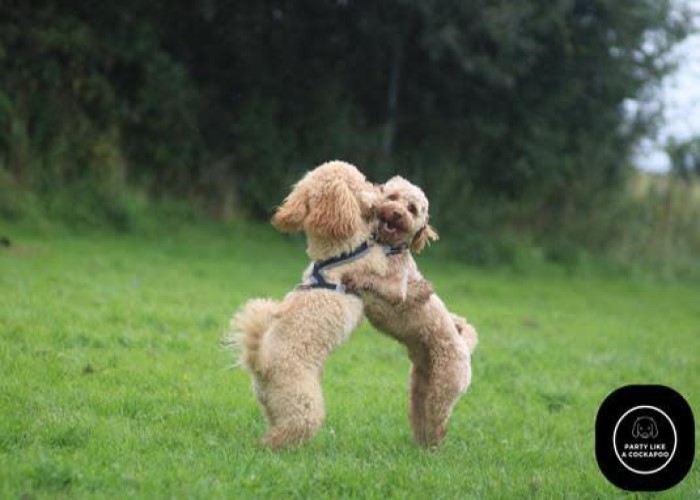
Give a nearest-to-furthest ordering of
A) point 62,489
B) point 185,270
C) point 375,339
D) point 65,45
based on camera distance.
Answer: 1. point 62,489
2. point 375,339
3. point 185,270
4. point 65,45

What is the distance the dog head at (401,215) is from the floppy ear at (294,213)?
43 cm

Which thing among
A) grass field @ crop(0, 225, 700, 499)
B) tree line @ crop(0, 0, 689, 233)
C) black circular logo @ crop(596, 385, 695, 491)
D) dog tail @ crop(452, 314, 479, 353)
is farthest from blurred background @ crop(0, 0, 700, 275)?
black circular logo @ crop(596, 385, 695, 491)

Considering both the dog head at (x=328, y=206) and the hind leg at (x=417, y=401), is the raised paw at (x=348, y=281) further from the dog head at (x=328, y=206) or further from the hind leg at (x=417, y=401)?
the hind leg at (x=417, y=401)

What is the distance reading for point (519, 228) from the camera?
747 inches

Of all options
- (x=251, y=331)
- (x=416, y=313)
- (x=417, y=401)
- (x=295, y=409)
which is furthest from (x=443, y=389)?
(x=251, y=331)

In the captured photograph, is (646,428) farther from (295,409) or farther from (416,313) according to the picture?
(295,409)

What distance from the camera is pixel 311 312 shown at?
5289 millimetres

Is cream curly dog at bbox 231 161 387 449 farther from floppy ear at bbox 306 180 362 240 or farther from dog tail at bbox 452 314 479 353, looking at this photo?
dog tail at bbox 452 314 479 353

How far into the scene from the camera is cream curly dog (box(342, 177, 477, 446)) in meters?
5.48

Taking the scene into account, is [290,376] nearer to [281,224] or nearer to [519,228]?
[281,224]

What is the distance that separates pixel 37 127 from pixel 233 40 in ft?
12.6

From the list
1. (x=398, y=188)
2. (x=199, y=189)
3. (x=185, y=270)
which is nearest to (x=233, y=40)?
(x=199, y=189)

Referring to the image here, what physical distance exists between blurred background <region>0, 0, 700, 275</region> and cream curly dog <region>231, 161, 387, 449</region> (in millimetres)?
10648

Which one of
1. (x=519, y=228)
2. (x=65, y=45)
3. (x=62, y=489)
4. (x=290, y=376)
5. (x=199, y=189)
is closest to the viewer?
(x=62, y=489)
